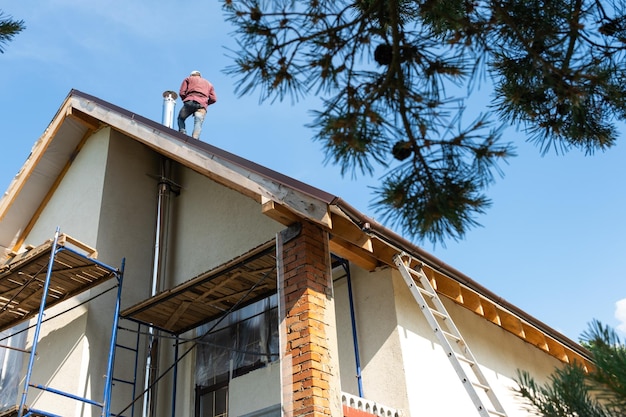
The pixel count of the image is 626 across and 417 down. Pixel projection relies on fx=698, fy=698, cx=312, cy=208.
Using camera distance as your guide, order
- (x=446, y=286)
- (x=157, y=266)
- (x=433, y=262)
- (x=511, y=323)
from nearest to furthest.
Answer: (x=433, y=262), (x=446, y=286), (x=511, y=323), (x=157, y=266)

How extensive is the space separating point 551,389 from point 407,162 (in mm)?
1452

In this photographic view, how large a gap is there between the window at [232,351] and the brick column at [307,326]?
2020 mm

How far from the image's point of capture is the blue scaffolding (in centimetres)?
868

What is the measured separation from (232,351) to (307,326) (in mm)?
3104

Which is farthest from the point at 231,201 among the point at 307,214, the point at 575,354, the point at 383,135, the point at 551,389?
the point at 551,389

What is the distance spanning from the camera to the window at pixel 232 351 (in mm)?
9078

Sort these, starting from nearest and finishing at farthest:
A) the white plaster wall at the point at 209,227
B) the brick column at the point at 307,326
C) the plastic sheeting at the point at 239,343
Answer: the brick column at the point at 307,326 → the plastic sheeting at the point at 239,343 → the white plaster wall at the point at 209,227


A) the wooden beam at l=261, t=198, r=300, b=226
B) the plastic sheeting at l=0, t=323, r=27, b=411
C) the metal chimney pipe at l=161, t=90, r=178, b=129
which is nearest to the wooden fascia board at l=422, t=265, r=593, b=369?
the wooden beam at l=261, t=198, r=300, b=226

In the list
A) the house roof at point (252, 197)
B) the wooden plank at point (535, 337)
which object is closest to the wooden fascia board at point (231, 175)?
the house roof at point (252, 197)

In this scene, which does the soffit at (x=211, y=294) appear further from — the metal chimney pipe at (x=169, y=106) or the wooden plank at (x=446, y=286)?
the metal chimney pipe at (x=169, y=106)

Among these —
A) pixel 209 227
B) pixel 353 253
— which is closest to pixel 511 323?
pixel 353 253

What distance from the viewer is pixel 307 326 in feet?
21.9

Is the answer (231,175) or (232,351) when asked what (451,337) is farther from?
(232,351)

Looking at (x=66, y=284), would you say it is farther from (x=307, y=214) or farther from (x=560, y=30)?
(x=560, y=30)
